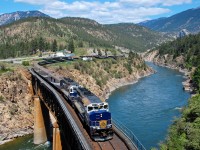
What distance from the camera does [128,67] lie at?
161250mm

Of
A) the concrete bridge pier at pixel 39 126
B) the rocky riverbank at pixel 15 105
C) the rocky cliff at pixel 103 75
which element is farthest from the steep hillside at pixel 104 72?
the concrete bridge pier at pixel 39 126

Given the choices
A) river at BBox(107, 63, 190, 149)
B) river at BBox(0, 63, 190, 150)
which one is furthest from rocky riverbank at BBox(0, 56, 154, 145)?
river at BBox(107, 63, 190, 149)

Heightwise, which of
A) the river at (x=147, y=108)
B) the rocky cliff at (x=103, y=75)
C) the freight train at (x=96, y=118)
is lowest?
the river at (x=147, y=108)

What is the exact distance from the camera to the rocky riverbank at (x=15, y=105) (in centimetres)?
7550

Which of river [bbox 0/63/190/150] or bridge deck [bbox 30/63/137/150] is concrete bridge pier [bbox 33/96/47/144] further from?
bridge deck [bbox 30/63/137/150]

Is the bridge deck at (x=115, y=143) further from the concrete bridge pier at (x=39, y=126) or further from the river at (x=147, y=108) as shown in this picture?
the concrete bridge pier at (x=39, y=126)

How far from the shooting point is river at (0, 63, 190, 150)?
6825cm

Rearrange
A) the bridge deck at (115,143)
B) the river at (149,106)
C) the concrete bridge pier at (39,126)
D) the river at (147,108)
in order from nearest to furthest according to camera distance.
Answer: the bridge deck at (115,143)
the river at (147,108)
the river at (149,106)
the concrete bridge pier at (39,126)

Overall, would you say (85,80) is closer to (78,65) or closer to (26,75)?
(78,65)

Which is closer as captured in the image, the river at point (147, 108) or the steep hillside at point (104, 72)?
the river at point (147, 108)

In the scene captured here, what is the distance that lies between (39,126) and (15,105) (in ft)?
44.9

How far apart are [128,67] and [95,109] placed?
4892 inches

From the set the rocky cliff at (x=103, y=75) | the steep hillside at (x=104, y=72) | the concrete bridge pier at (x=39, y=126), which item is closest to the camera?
the concrete bridge pier at (x=39, y=126)

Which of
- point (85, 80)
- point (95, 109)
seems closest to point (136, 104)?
point (85, 80)
